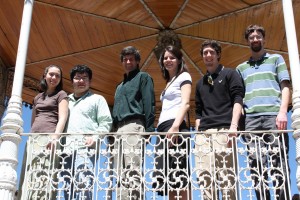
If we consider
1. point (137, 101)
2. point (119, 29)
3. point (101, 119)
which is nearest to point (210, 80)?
point (137, 101)

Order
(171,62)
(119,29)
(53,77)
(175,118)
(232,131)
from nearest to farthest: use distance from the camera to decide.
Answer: (232,131)
(175,118)
(171,62)
(53,77)
(119,29)

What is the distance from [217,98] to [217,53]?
0.65 metres

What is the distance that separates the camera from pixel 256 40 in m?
6.24

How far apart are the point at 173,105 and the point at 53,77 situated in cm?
167

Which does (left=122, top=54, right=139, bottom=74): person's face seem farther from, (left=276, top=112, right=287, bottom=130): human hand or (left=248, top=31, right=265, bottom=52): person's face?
(left=276, top=112, right=287, bottom=130): human hand

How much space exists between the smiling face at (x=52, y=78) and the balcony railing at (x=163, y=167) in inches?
30.8

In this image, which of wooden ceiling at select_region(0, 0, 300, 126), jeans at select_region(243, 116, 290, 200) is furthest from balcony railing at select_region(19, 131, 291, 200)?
wooden ceiling at select_region(0, 0, 300, 126)

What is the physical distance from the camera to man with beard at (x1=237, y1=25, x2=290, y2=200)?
18.2 ft

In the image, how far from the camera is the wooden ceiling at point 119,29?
9891mm

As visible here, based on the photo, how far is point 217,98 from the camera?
5848 mm

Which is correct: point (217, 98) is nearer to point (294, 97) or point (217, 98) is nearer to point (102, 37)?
point (294, 97)

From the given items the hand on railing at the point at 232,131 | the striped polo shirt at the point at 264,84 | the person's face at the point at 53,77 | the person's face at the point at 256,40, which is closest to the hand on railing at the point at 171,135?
the hand on railing at the point at 232,131

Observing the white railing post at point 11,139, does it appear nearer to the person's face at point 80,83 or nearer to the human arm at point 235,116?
the person's face at point 80,83

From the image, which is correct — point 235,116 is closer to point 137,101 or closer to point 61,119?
point 137,101
